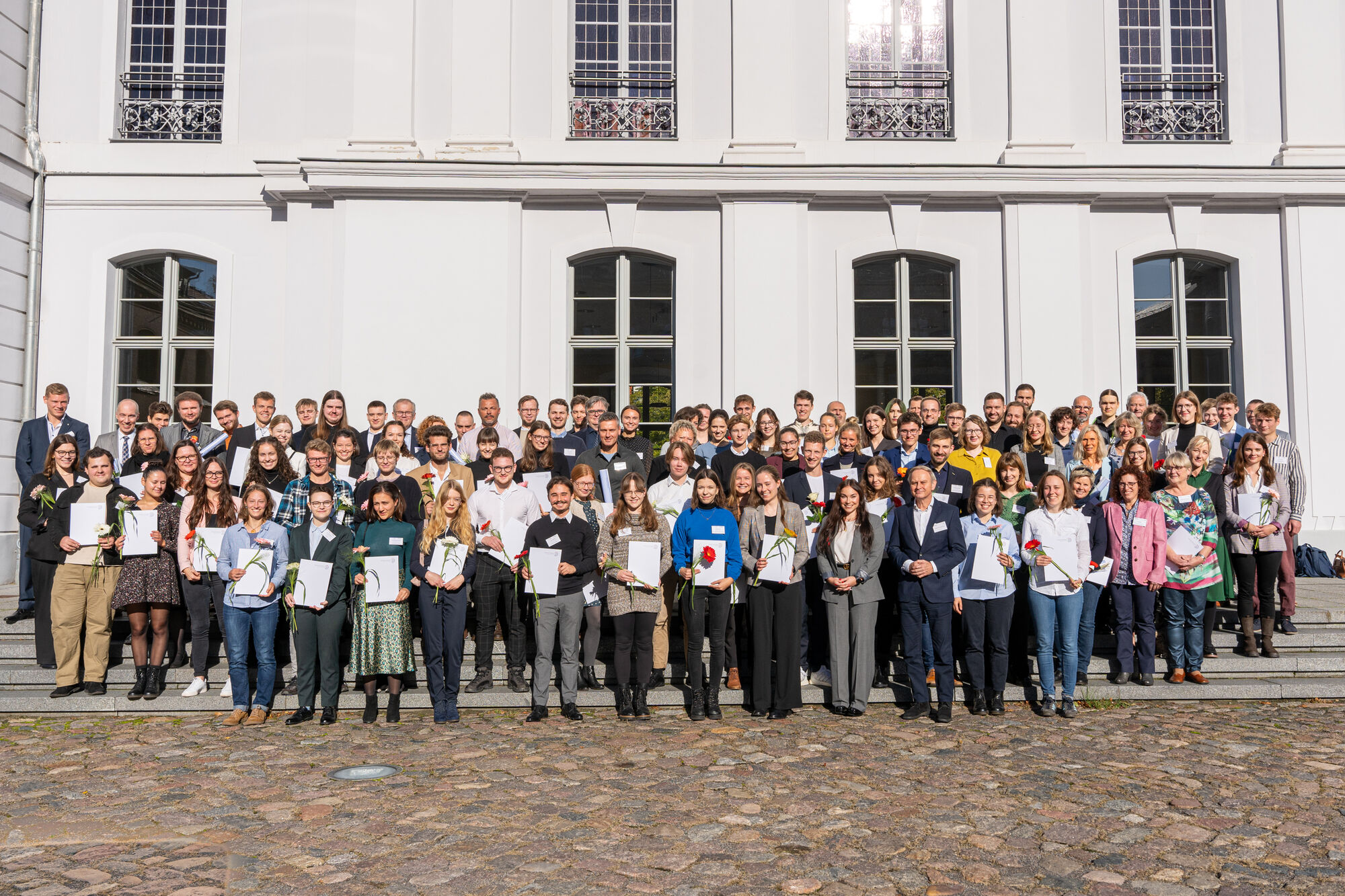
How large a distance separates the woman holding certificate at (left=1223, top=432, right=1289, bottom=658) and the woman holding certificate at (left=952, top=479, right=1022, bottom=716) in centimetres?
216

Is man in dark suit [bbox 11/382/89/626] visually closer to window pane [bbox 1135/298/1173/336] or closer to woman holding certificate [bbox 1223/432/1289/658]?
woman holding certificate [bbox 1223/432/1289/658]

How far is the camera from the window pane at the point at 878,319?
12.6 meters

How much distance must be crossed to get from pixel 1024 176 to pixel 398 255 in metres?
7.67

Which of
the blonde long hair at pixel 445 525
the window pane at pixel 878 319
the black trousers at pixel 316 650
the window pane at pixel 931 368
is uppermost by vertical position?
the window pane at pixel 878 319

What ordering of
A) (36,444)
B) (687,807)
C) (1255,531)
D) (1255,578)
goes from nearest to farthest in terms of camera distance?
(687,807), (1255,531), (1255,578), (36,444)

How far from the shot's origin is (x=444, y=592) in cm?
712

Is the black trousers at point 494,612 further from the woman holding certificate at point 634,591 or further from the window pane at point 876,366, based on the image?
the window pane at point 876,366

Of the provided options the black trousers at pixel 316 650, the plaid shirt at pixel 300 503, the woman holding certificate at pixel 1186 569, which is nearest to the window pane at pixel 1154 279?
the woman holding certificate at pixel 1186 569

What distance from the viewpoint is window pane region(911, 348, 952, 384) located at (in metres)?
12.6

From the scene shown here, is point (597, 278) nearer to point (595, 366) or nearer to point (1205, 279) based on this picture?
point (595, 366)

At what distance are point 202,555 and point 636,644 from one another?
324 cm

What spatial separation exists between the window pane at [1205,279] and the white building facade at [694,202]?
4cm

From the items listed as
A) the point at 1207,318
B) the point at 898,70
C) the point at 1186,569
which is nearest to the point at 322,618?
the point at 1186,569

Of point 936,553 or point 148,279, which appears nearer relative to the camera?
point 936,553
